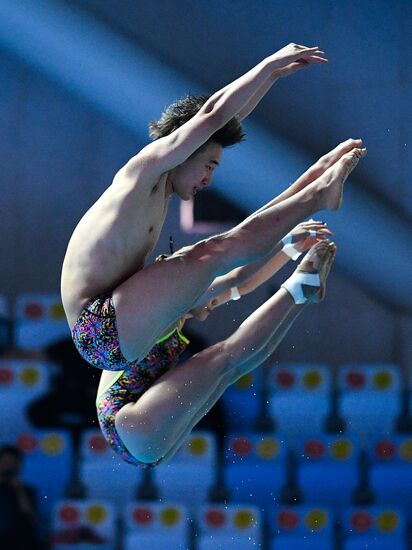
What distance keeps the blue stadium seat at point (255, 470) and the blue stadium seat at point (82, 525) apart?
A: 2.28ft

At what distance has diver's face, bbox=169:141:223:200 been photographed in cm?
350

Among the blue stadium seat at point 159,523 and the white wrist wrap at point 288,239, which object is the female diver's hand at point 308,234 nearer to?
the white wrist wrap at point 288,239

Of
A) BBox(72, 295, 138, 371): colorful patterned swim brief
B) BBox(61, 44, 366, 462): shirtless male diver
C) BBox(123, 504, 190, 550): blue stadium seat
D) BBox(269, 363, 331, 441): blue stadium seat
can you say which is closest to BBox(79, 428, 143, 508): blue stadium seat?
BBox(123, 504, 190, 550): blue stadium seat

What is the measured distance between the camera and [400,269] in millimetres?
6273

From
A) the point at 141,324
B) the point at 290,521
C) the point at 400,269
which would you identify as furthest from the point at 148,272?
the point at 400,269

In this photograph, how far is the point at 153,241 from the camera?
350cm

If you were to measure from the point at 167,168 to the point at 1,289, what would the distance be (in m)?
3.61

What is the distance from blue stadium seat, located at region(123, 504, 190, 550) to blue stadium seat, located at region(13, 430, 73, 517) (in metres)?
0.48

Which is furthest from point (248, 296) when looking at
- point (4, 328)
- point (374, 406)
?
point (4, 328)

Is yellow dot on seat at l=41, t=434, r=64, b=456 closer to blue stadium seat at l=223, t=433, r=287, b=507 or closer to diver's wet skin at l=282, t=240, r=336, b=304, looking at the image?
blue stadium seat at l=223, t=433, r=287, b=507

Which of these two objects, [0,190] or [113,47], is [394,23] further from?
[0,190]

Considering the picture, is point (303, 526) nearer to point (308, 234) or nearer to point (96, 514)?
point (96, 514)

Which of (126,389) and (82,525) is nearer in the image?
(126,389)

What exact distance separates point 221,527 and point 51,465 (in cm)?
98
